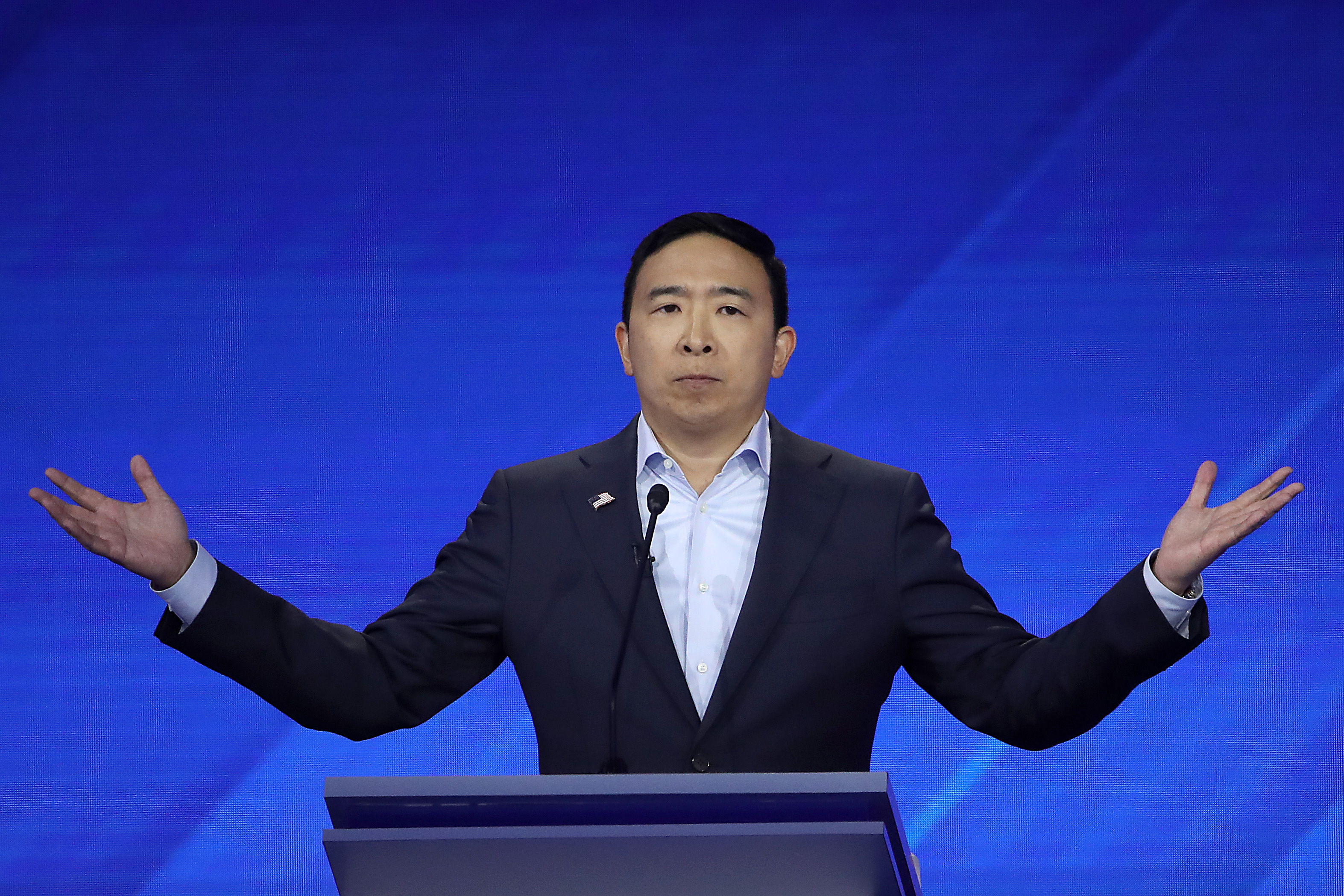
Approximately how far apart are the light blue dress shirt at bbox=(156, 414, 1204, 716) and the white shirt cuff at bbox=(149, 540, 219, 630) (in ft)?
0.42

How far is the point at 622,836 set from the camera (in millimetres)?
1426

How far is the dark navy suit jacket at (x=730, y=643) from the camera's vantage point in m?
2.04

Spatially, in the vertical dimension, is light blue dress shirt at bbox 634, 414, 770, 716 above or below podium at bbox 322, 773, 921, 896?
above

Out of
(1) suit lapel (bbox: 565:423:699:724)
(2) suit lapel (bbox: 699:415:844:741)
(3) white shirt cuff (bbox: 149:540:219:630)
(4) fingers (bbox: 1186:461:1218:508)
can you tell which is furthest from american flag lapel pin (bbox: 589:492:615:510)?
(4) fingers (bbox: 1186:461:1218:508)

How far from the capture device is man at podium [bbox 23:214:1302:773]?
6.48 ft

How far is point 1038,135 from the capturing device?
3537 mm

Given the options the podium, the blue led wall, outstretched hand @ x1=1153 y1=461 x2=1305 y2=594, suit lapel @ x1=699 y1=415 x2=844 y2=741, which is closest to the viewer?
the podium

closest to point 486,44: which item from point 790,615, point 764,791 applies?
point 790,615

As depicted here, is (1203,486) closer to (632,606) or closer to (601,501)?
(632,606)

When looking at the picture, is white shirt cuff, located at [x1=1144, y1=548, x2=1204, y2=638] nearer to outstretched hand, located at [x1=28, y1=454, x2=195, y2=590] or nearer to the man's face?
the man's face

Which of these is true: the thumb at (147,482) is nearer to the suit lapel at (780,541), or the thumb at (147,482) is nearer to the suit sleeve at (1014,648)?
the suit lapel at (780,541)

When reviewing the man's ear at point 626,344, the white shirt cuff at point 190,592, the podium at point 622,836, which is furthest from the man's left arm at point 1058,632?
the white shirt cuff at point 190,592

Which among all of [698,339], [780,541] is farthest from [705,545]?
[698,339]

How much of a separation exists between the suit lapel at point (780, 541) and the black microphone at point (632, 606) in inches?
5.3
